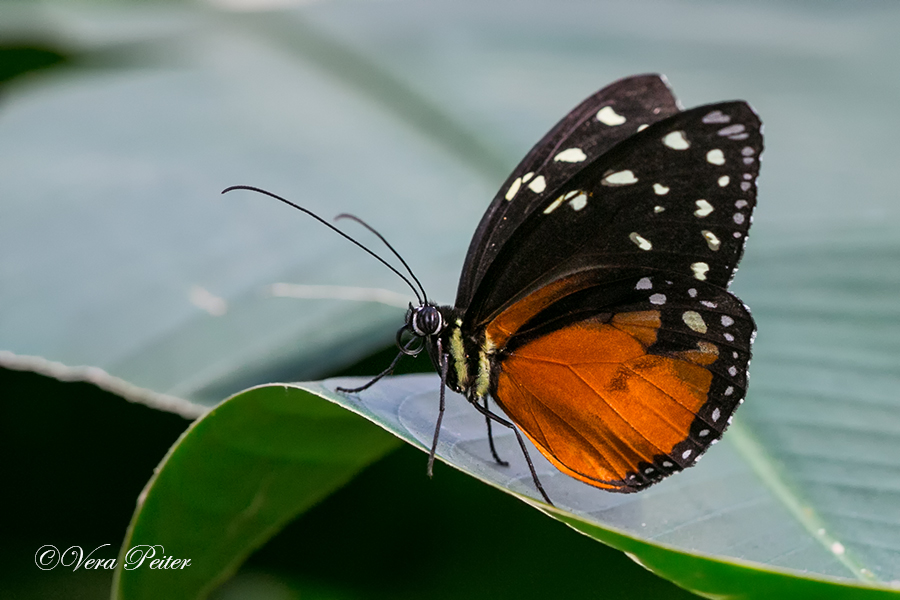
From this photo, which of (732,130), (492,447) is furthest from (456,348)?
(732,130)

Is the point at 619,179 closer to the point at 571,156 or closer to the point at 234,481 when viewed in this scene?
the point at 571,156

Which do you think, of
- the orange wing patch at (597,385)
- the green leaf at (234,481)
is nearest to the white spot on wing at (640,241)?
the orange wing patch at (597,385)

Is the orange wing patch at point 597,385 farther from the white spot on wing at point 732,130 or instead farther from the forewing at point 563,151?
the white spot on wing at point 732,130

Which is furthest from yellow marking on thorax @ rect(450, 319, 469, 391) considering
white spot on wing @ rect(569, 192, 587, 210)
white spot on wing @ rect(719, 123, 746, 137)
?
white spot on wing @ rect(719, 123, 746, 137)

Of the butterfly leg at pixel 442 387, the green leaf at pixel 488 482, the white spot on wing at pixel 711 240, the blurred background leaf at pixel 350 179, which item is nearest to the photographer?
the green leaf at pixel 488 482

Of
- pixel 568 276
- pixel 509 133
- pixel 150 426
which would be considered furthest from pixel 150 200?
pixel 568 276

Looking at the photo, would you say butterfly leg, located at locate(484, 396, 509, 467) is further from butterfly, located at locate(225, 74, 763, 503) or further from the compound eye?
the compound eye
